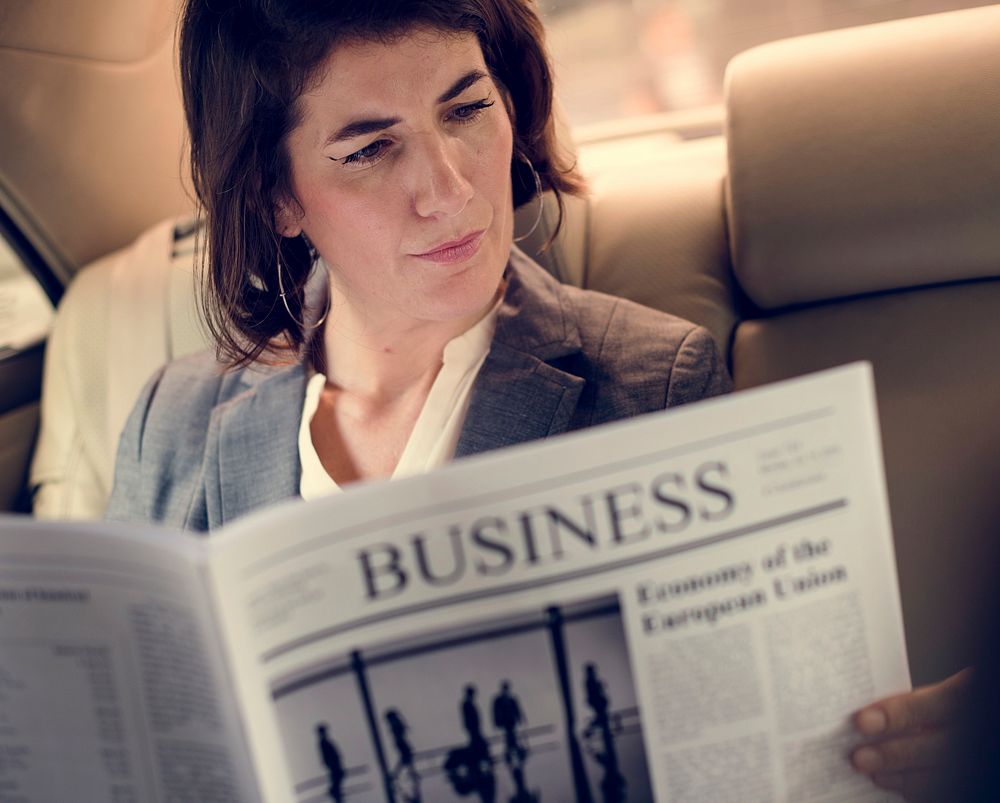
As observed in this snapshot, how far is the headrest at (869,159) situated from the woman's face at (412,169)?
0.34m

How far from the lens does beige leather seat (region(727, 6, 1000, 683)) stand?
1271 mm

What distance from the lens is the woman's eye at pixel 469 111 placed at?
3.86ft

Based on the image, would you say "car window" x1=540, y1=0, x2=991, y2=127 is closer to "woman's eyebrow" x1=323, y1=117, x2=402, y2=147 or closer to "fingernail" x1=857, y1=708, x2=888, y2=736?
"woman's eyebrow" x1=323, y1=117, x2=402, y2=147

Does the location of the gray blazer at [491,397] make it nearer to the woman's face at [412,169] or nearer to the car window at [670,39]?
the woman's face at [412,169]

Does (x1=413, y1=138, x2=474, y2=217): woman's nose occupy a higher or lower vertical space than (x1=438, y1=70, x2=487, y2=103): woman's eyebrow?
lower

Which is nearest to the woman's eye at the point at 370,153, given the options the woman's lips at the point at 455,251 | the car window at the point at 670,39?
the woman's lips at the point at 455,251

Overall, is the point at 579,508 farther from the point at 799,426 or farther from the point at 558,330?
the point at 558,330

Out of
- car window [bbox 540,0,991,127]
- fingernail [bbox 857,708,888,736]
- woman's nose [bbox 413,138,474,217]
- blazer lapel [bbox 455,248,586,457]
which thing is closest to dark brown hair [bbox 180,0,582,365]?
woman's nose [bbox 413,138,474,217]

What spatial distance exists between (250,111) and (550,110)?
41 centimetres

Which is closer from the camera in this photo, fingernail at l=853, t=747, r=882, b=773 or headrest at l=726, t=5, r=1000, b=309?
fingernail at l=853, t=747, r=882, b=773

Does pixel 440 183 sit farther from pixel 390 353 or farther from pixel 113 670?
pixel 113 670

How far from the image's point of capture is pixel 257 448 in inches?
53.4

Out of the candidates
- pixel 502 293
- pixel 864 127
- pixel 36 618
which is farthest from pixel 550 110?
pixel 36 618

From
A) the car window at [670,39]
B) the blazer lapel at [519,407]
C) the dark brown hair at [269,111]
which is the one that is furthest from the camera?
the car window at [670,39]
